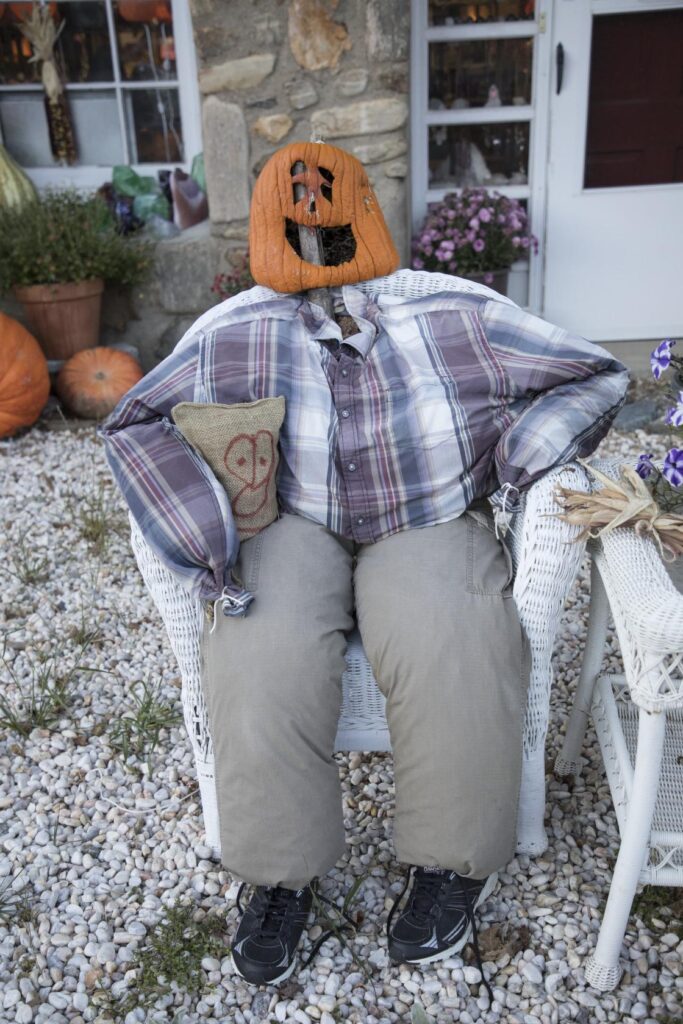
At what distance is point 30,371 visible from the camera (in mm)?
3504

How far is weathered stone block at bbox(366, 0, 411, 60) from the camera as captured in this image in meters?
3.31

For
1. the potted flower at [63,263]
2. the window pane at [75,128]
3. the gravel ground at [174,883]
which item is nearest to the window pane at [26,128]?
the window pane at [75,128]

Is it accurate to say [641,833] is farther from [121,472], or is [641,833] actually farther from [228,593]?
[121,472]

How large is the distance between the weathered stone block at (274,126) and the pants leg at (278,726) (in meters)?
2.54

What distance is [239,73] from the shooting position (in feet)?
11.4

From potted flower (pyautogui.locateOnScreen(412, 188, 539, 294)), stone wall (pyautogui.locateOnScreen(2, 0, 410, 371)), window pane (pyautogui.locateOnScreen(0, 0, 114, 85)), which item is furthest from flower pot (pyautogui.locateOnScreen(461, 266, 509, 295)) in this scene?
window pane (pyautogui.locateOnScreen(0, 0, 114, 85))

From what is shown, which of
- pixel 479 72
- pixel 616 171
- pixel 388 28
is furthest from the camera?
pixel 616 171

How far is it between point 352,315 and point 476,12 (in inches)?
105

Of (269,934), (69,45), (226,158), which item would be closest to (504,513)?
(269,934)

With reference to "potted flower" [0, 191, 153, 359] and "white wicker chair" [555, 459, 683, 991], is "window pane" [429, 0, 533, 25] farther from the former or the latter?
"white wicker chair" [555, 459, 683, 991]

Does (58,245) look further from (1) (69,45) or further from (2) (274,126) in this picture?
(1) (69,45)

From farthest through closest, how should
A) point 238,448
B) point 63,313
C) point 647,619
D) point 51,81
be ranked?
1. point 51,81
2. point 63,313
3. point 238,448
4. point 647,619

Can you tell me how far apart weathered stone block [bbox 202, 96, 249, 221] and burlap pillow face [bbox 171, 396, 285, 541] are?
2347mm

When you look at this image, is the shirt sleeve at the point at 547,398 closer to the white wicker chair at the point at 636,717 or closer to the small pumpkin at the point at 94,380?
the white wicker chair at the point at 636,717
